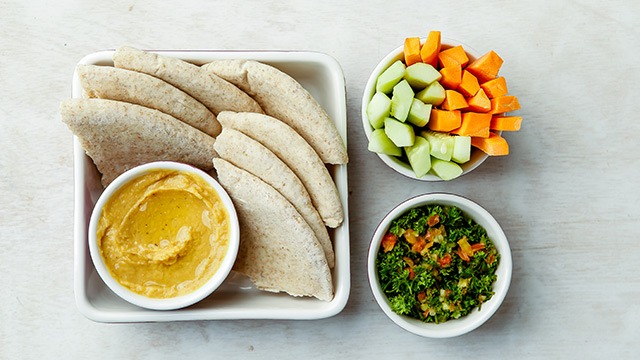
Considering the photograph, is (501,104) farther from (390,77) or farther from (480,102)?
(390,77)

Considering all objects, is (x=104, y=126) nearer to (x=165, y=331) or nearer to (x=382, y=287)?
(x=165, y=331)

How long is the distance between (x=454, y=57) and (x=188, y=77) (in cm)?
82

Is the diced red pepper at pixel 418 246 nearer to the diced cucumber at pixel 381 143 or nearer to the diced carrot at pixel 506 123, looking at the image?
the diced cucumber at pixel 381 143

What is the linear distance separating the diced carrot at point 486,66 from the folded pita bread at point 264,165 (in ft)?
2.14

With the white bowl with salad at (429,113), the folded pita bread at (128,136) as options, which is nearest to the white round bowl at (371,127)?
the white bowl with salad at (429,113)

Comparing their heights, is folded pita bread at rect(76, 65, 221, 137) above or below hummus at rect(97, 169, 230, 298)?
above

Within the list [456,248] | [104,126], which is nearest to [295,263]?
[456,248]

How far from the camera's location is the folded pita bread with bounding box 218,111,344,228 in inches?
89.1

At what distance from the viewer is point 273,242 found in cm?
231

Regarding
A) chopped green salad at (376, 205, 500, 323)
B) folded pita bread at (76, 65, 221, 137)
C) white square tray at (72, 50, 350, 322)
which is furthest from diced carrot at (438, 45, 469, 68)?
folded pita bread at (76, 65, 221, 137)

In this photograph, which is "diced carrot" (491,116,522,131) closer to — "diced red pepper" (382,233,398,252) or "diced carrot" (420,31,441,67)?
"diced carrot" (420,31,441,67)

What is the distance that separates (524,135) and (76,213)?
1.52m

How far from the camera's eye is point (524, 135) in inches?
104

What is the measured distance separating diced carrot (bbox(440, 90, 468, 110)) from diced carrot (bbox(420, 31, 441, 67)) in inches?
4.6
